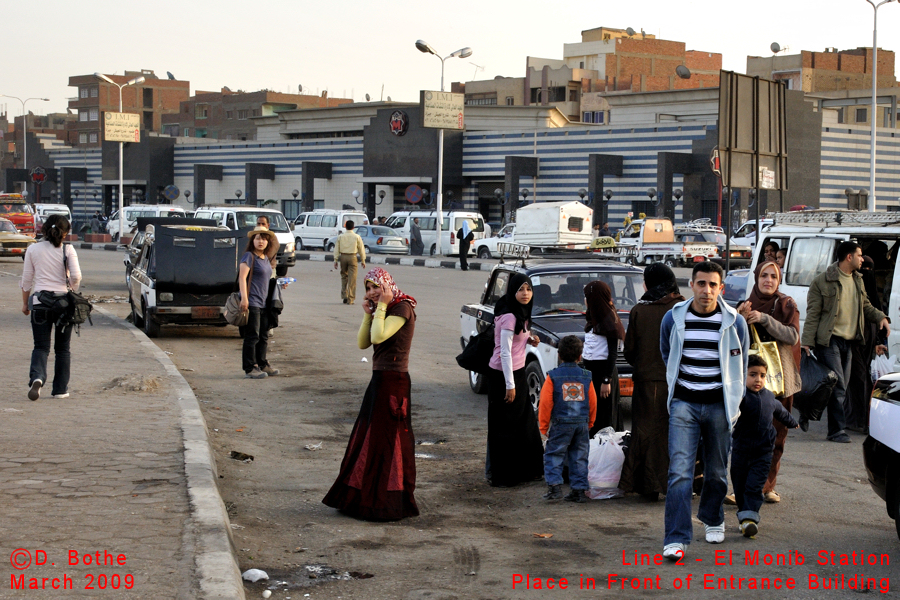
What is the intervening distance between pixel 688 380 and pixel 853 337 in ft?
13.5

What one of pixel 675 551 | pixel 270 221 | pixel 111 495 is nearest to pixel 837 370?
pixel 675 551

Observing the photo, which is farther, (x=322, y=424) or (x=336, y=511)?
(x=322, y=424)

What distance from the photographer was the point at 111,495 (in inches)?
244

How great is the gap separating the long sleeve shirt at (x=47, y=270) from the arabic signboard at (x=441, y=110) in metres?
29.1

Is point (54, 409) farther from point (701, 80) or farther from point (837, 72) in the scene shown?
point (701, 80)

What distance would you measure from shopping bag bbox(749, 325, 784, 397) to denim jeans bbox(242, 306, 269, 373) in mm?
6872

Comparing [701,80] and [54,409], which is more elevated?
[701,80]

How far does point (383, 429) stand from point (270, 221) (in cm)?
2469

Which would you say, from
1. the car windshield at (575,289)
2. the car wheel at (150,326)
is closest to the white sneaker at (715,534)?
the car windshield at (575,289)

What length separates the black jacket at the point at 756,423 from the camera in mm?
6023

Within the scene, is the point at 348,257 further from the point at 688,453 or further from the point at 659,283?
the point at 688,453

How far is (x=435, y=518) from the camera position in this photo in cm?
652

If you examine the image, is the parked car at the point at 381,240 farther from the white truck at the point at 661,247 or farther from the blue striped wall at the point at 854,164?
the blue striped wall at the point at 854,164

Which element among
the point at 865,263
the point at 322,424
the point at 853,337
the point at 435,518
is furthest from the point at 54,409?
the point at 865,263
